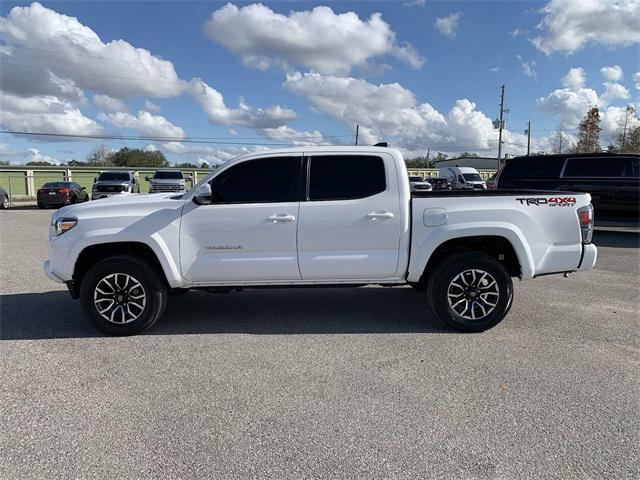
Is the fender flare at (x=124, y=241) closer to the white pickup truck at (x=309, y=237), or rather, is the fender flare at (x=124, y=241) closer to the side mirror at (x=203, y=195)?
the white pickup truck at (x=309, y=237)

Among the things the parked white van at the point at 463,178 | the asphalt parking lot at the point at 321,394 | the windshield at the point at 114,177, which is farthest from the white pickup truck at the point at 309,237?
the parked white van at the point at 463,178

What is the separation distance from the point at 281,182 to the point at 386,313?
2.04m

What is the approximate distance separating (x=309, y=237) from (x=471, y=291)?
1.80 metres

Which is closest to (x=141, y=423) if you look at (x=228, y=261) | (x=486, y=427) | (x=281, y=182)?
(x=228, y=261)

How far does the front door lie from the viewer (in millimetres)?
4559

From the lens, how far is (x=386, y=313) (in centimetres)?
536

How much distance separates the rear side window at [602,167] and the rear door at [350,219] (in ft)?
28.3

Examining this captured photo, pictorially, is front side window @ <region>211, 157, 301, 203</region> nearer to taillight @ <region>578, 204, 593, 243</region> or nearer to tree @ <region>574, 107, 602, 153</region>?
taillight @ <region>578, 204, 593, 243</region>

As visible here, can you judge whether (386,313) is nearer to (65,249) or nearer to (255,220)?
(255,220)

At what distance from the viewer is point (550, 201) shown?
4637 mm

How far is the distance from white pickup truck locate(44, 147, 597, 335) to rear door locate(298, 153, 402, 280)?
0.03 feet

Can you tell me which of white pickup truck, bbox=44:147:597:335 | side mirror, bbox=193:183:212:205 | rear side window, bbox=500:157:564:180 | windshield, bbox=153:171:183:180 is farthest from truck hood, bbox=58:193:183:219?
windshield, bbox=153:171:183:180

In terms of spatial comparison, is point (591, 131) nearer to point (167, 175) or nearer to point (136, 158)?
point (167, 175)

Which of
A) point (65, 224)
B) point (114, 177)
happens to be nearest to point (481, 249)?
point (65, 224)
